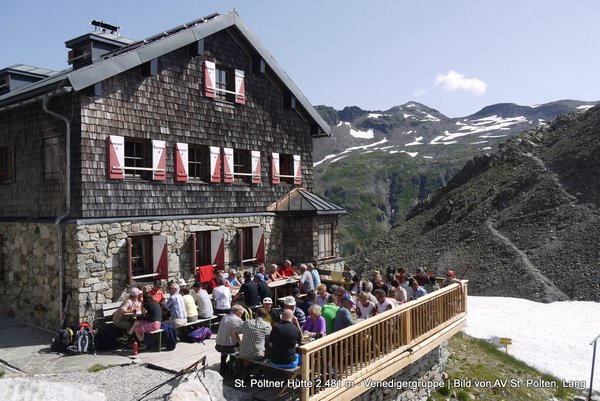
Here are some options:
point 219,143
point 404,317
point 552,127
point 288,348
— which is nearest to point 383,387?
point 404,317

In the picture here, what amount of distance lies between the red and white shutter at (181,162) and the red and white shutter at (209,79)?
2.01 m

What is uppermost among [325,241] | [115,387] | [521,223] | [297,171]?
[297,171]

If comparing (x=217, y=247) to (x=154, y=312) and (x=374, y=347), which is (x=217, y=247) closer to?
(x=154, y=312)

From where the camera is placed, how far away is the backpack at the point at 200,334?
37.5ft

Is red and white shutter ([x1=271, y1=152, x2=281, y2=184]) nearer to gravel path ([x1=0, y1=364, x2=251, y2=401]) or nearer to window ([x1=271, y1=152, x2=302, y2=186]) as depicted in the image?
window ([x1=271, y1=152, x2=302, y2=186])

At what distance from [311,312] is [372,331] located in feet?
4.12

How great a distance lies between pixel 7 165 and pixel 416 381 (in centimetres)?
1317

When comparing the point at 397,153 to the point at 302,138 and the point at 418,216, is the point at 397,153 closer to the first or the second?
the point at 418,216

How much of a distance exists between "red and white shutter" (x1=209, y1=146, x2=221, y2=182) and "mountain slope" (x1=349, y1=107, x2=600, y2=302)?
22879 mm

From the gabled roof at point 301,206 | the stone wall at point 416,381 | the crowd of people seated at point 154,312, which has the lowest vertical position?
the stone wall at point 416,381

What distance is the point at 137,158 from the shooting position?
13992 millimetres

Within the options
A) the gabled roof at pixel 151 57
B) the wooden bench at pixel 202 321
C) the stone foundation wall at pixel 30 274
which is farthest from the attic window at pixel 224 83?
the wooden bench at pixel 202 321

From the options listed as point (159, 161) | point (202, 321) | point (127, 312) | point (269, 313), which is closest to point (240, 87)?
point (159, 161)

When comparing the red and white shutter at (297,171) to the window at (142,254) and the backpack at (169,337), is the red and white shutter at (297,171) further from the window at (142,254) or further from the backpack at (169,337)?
the backpack at (169,337)
